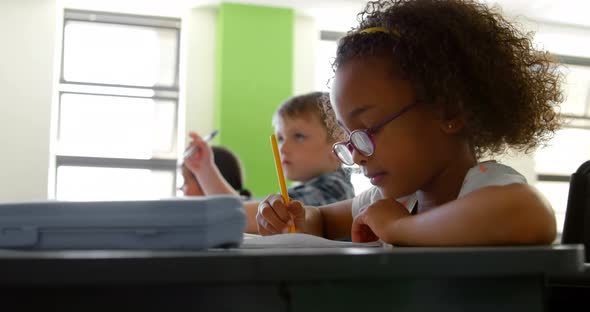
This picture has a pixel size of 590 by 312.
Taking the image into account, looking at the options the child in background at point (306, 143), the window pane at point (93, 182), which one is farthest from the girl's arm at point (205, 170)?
the window pane at point (93, 182)

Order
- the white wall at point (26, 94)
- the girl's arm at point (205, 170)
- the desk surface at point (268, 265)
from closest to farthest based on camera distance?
the desk surface at point (268, 265) < the girl's arm at point (205, 170) < the white wall at point (26, 94)

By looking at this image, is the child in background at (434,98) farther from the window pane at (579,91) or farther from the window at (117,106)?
the window pane at (579,91)

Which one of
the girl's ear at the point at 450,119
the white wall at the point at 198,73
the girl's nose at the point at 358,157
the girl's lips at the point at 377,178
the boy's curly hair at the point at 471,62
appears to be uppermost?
the white wall at the point at 198,73

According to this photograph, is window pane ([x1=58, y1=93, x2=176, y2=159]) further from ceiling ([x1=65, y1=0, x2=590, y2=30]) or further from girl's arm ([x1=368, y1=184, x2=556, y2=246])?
girl's arm ([x1=368, y1=184, x2=556, y2=246])

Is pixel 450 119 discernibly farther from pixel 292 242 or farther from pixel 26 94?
pixel 26 94

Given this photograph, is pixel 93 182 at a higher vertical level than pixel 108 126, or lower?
lower

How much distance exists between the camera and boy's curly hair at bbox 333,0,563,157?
0.88 metres

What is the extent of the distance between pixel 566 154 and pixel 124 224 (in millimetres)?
6740

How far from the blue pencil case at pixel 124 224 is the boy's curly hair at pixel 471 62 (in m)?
0.47

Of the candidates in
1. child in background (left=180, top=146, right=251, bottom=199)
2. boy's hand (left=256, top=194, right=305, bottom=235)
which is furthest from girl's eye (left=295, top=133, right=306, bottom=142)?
boy's hand (left=256, top=194, right=305, bottom=235)

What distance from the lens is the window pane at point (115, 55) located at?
555 centimetres

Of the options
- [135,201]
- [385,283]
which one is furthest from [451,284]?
[135,201]

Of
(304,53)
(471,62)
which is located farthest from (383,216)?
(304,53)

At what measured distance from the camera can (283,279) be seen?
0.38m
